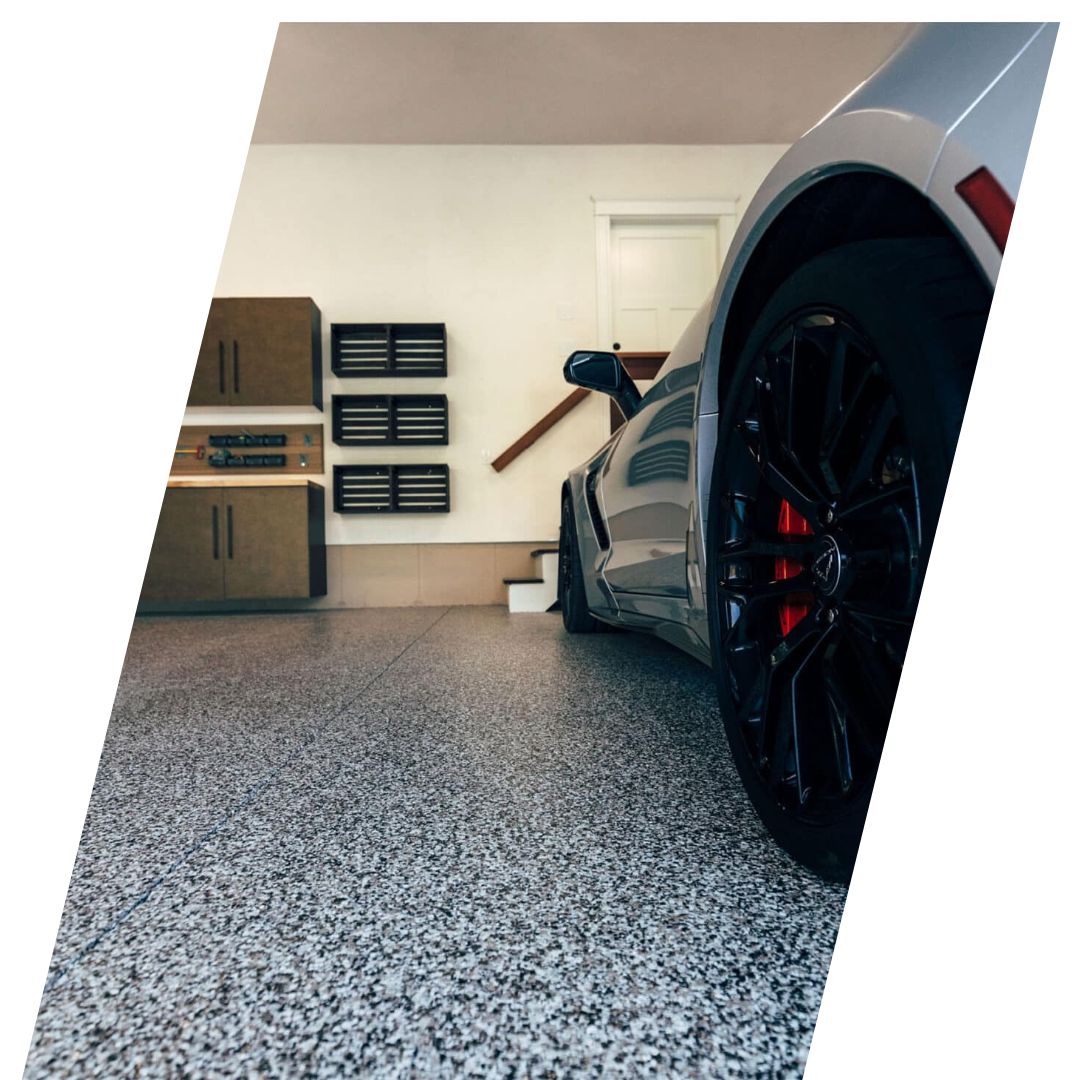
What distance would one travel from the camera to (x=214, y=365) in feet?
16.6

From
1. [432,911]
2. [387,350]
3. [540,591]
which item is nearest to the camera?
[432,911]

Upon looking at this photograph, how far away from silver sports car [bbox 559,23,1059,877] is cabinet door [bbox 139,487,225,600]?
449 cm

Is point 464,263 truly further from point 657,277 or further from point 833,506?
point 833,506

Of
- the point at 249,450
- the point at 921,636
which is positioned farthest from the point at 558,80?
the point at 921,636

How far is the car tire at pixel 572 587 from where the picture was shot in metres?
2.82

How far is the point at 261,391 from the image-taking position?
16.8ft

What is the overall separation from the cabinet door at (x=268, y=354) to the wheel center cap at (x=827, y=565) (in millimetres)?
4914

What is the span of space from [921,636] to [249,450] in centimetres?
548

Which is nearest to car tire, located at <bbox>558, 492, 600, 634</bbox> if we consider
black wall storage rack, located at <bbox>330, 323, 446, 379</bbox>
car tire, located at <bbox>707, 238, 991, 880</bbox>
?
car tire, located at <bbox>707, 238, 991, 880</bbox>

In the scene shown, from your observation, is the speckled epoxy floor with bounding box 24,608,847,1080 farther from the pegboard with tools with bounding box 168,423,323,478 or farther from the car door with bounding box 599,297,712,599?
the pegboard with tools with bounding box 168,423,323,478

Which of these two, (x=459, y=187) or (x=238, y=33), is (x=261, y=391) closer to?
(x=459, y=187)

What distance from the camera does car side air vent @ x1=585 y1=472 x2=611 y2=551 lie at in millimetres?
1893

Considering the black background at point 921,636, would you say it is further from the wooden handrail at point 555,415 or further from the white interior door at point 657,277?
the white interior door at point 657,277

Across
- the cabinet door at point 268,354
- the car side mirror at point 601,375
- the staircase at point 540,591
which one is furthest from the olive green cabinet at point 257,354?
the car side mirror at point 601,375
